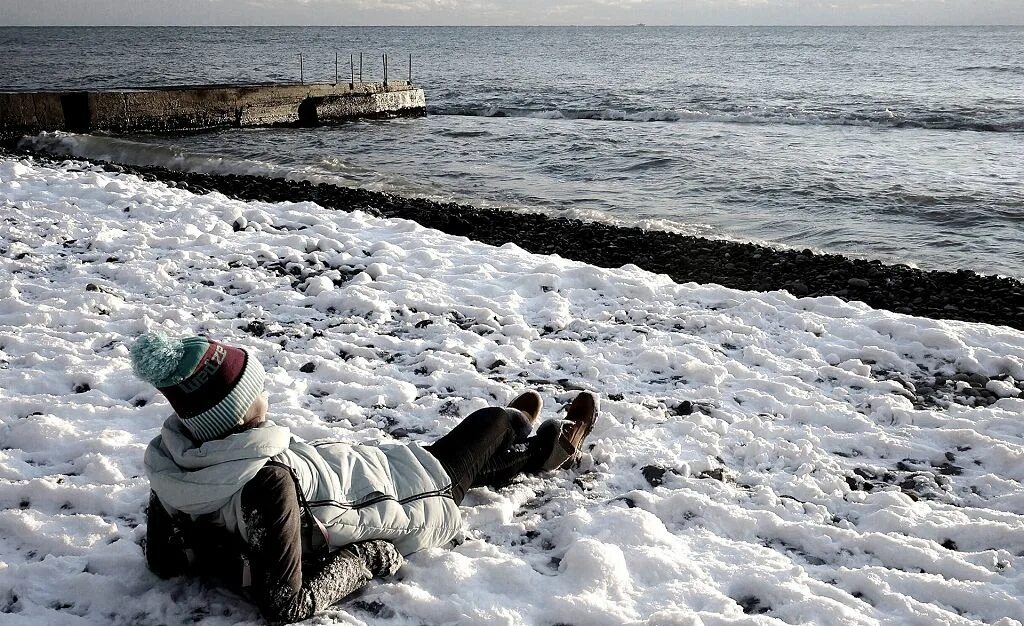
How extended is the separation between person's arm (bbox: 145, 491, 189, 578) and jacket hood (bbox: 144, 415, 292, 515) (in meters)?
0.23

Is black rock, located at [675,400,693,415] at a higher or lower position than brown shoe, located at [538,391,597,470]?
lower

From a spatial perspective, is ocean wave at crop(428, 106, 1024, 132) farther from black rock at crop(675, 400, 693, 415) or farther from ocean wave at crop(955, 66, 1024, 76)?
black rock at crop(675, 400, 693, 415)

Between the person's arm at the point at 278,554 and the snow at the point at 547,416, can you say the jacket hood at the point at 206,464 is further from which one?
the snow at the point at 547,416

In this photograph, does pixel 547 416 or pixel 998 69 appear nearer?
pixel 547 416

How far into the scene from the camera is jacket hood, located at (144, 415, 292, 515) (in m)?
2.74

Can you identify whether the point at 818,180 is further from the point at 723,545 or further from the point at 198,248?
the point at 723,545

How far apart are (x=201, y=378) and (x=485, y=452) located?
1.58m

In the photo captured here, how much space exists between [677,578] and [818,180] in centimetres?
1406

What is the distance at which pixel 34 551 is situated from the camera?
3391 mm

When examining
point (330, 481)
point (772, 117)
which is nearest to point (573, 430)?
point (330, 481)

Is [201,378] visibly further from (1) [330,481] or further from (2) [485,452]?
(2) [485,452]

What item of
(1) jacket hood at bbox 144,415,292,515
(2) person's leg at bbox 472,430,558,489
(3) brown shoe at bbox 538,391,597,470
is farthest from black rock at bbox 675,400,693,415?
(1) jacket hood at bbox 144,415,292,515

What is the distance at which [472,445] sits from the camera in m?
3.83

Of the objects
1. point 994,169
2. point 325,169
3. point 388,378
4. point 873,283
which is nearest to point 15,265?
point 388,378
